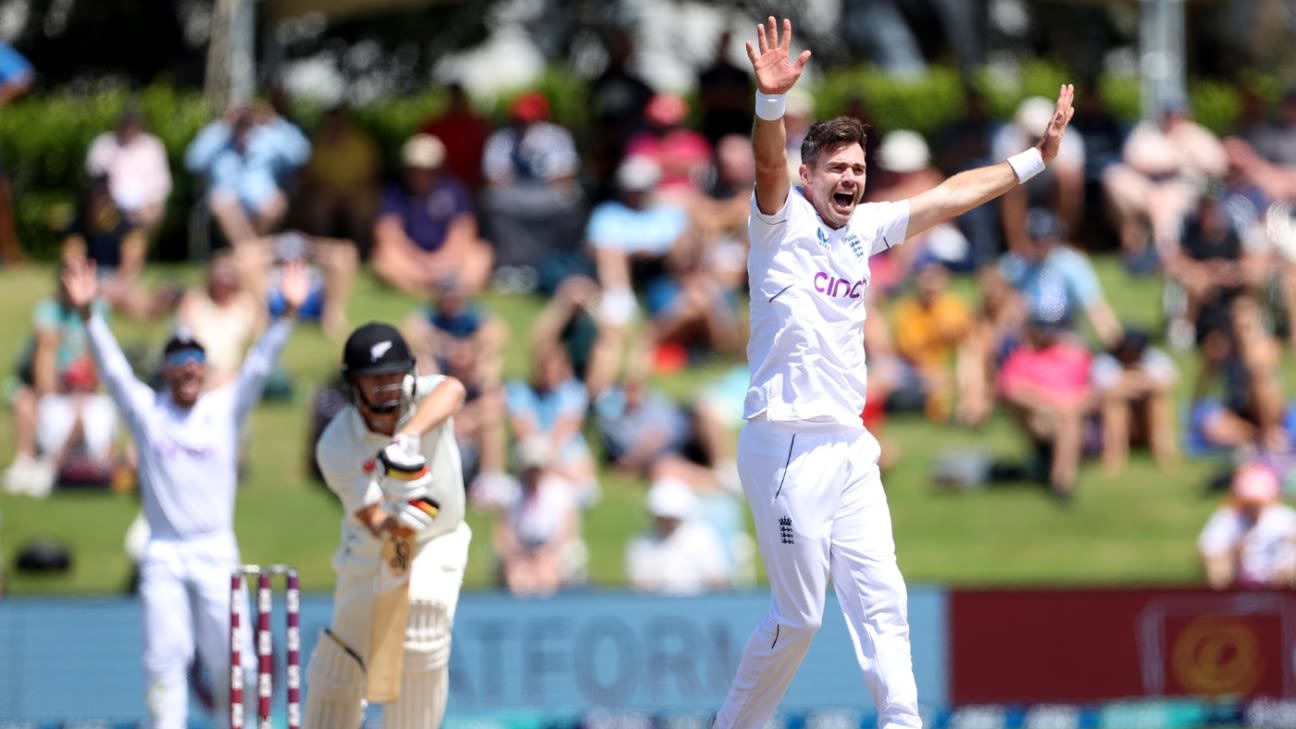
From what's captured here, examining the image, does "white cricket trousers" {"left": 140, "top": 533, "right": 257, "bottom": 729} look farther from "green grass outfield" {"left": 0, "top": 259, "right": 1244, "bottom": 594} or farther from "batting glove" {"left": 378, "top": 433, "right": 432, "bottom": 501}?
"green grass outfield" {"left": 0, "top": 259, "right": 1244, "bottom": 594}

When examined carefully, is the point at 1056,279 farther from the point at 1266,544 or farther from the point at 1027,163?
the point at 1027,163

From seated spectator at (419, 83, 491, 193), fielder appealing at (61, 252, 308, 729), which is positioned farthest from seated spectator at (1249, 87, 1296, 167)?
fielder appealing at (61, 252, 308, 729)

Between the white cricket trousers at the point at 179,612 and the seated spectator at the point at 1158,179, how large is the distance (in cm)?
1120

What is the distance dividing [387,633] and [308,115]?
15.2 metres

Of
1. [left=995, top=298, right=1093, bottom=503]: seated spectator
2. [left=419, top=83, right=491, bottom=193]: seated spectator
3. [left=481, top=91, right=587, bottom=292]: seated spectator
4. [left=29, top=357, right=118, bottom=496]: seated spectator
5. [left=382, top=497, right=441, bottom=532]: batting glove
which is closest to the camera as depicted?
[left=382, top=497, right=441, bottom=532]: batting glove

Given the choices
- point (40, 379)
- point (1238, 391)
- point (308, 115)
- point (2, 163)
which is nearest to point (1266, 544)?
point (1238, 391)

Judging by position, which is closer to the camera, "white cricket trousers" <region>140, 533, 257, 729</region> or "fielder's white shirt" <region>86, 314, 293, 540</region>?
"white cricket trousers" <region>140, 533, 257, 729</region>

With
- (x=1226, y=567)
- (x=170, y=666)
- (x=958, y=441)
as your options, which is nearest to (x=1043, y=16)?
(x=958, y=441)

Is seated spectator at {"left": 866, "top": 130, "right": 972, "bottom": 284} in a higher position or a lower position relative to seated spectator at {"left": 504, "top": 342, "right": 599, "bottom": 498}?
higher

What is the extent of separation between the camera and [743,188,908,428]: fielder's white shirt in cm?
710

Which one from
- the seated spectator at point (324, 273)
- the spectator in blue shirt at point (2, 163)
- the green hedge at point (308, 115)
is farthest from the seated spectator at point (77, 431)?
the green hedge at point (308, 115)

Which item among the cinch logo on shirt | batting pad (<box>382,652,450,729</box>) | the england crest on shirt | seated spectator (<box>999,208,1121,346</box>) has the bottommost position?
batting pad (<box>382,652,450,729</box>)

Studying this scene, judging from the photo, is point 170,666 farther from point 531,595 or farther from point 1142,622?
point 1142,622

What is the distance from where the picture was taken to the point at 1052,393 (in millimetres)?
15352
